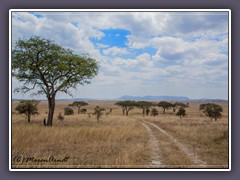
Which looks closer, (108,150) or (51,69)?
(108,150)

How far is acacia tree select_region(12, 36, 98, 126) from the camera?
17938 mm

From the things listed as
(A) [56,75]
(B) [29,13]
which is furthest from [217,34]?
(A) [56,75]

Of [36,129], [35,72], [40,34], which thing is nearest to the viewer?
[40,34]

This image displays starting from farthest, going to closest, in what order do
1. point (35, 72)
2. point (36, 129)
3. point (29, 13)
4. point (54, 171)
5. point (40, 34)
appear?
point (35, 72), point (36, 129), point (40, 34), point (29, 13), point (54, 171)

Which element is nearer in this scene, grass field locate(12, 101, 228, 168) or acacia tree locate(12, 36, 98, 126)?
grass field locate(12, 101, 228, 168)

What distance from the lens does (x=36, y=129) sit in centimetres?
1488

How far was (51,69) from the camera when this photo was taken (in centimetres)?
1948

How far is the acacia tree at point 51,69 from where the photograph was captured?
17938mm

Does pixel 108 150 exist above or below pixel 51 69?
below

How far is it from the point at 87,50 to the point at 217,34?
222 inches

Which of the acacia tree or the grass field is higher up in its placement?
the acacia tree

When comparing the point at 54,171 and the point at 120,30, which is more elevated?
the point at 120,30
